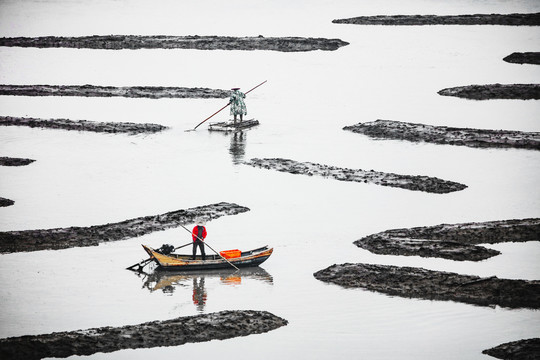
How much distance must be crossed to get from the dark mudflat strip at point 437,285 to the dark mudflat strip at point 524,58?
3402cm

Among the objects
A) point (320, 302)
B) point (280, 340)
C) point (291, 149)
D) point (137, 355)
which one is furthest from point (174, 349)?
point (291, 149)

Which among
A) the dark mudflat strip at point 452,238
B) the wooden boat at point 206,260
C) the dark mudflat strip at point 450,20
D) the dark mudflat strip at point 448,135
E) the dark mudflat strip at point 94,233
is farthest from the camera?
the dark mudflat strip at point 450,20

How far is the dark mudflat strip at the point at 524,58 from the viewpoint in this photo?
54.5m

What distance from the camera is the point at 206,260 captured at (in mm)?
25094

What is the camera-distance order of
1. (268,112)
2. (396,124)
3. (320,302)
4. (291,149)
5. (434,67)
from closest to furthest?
(320,302) < (291,149) < (396,124) < (268,112) < (434,67)

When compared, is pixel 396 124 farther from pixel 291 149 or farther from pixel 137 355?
pixel 137 355

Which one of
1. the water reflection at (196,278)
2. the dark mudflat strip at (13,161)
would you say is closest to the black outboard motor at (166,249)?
the water reflection at (196,278)

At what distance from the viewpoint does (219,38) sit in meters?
63.0

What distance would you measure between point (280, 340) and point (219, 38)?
4540cm

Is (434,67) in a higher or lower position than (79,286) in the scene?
higher

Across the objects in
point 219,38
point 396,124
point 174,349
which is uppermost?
point 219,38

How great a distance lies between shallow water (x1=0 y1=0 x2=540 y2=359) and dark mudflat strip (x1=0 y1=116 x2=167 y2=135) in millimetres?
932

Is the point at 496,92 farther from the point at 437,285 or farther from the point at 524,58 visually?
the point at 437,285

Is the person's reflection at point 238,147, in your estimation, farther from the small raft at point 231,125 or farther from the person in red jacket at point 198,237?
the person in red jacket at point 198,237
